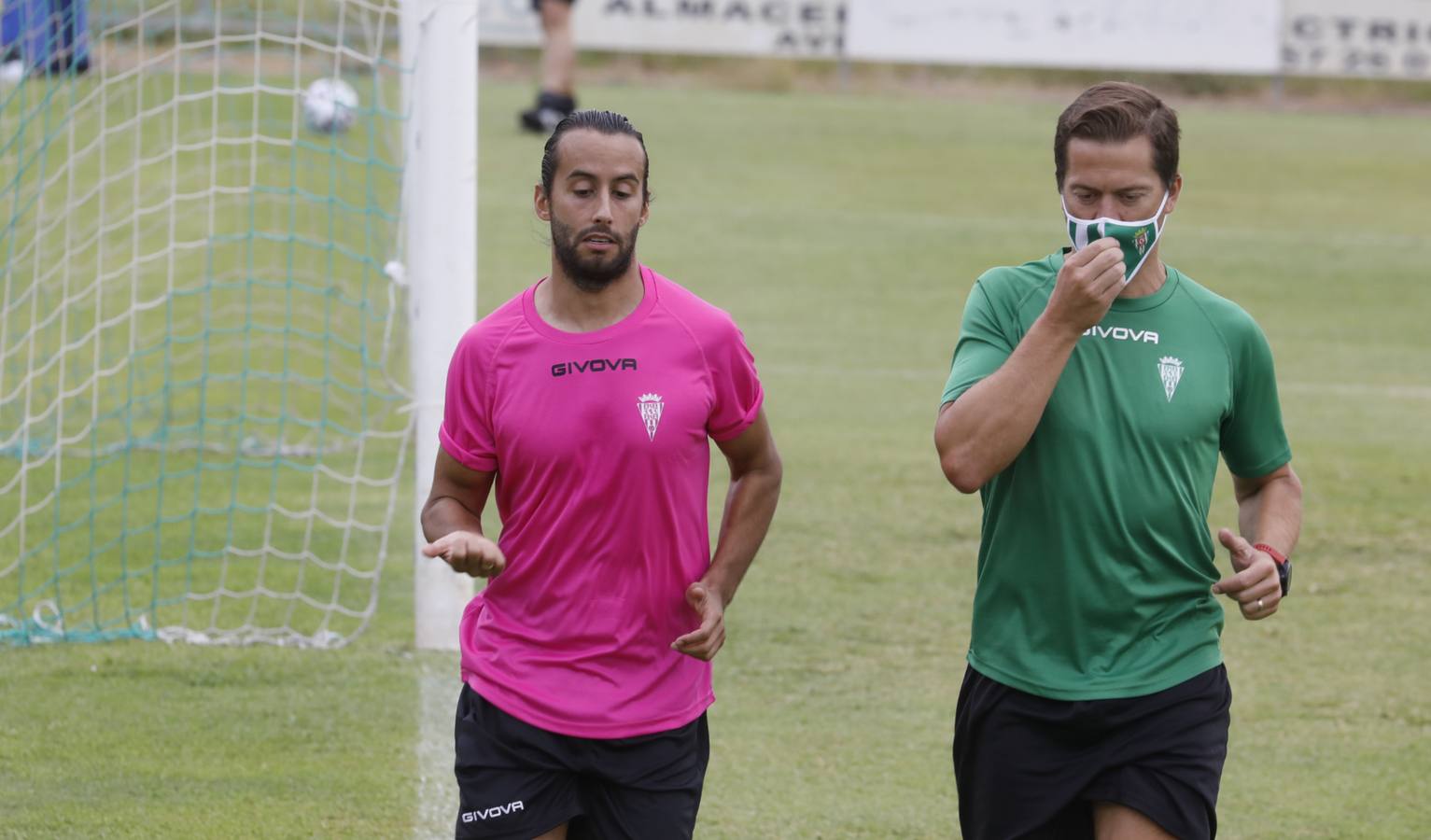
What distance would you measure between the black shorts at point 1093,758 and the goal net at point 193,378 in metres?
3.87

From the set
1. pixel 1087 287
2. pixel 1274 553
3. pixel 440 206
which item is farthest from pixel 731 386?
pixel 440 206

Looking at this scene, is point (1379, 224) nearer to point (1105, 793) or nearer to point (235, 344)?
point (235, 344)

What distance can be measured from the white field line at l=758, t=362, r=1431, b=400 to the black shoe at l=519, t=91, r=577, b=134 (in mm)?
6831

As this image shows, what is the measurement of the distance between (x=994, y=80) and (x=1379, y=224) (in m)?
10.7

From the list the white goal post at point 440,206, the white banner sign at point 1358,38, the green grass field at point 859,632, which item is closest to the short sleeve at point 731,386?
the green grass field at point 859,632

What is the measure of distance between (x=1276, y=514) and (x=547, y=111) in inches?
623

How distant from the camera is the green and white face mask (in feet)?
11.4

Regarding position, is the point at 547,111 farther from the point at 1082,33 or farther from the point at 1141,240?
the point at 1141,240

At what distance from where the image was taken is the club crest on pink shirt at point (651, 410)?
11.7 feet

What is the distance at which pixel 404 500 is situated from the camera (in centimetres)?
917

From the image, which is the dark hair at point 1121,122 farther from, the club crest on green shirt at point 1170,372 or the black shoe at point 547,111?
the black shoe at point 547,111

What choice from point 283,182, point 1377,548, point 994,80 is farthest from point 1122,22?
point 1377,548

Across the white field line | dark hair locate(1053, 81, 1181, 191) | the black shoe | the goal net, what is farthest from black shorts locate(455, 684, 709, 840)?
the black shoe

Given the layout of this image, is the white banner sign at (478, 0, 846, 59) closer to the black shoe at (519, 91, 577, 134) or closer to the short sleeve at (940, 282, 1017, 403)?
the black shoe at (519, 91, 577, 134)
